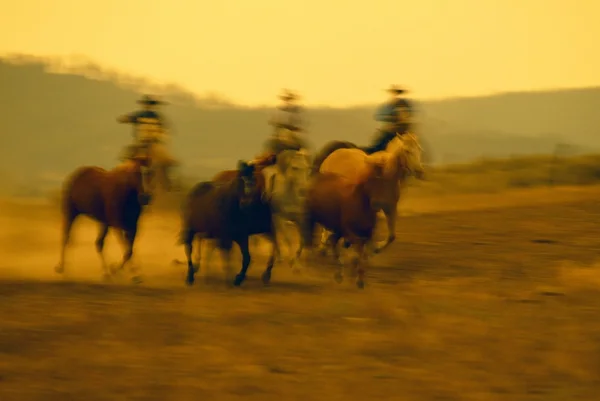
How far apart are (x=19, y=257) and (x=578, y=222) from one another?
8.38m

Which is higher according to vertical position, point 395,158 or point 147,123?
point 147,123

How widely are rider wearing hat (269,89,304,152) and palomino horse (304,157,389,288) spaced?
66cm

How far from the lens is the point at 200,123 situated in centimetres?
2748

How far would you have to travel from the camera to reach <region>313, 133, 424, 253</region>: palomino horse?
10867mm

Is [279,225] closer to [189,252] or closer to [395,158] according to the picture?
[189,252]

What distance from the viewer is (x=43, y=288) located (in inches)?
421

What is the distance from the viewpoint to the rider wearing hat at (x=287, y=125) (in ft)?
35.3

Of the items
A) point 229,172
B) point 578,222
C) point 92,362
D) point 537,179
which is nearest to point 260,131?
point 537,179

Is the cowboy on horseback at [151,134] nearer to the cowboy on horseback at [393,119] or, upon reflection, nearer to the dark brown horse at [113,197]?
the dark brown horse at [113,197]

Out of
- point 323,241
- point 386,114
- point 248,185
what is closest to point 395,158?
point 386,114

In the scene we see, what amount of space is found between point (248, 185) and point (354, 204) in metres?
1.21

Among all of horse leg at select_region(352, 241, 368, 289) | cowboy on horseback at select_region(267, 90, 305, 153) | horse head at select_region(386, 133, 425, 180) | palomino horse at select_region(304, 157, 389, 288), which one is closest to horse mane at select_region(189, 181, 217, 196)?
cowboy on horseback at select_region(267, 90, 305, 153)

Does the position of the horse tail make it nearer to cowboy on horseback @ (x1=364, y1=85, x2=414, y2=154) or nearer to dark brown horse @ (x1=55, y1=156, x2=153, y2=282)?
cowboy on horseback @ (x1=364, y1=85, x2=414, y2=154)

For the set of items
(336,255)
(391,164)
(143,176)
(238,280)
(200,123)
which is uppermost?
(200,123)
